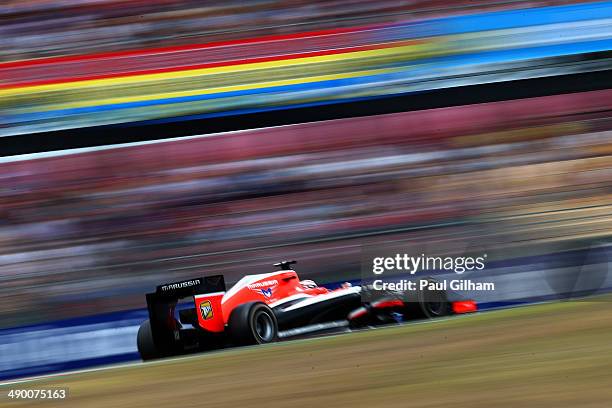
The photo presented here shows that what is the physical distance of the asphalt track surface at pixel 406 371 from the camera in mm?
2012

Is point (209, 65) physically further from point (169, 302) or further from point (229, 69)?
point (169, 302)

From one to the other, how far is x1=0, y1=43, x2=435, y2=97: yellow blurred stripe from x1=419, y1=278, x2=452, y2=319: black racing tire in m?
1.94

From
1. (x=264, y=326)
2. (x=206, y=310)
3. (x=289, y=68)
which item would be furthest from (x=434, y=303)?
(x=289, y=68)

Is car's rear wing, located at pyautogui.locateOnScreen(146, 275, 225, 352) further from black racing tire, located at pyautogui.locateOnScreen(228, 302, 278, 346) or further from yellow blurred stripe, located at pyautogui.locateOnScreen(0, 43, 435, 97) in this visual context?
yellow blurred stripe, located at pyautogui.locateOnScreen(0, 43, 435, 97)

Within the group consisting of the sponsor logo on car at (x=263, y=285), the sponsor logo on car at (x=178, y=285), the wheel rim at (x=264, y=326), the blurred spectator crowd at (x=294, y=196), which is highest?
the blurred spectator crowd at (x=294, y=196)

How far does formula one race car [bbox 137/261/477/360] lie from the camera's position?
3088mm

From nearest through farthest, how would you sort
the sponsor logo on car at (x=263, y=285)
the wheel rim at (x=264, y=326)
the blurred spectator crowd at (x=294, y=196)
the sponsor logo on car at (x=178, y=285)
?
the sponsor logo on car at (x=178, y=285), the wheel rim at (x=264, y=326), the sponsor logo on car at (x=263, y=285), the blurred spectator crowd at (x=294, y=196)

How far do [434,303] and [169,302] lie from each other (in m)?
1.07

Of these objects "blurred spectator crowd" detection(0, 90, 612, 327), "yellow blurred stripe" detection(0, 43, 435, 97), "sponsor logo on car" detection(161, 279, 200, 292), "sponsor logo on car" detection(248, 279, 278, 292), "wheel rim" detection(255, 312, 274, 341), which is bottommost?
"wheel rim" detection(255, 312, 274, 341)

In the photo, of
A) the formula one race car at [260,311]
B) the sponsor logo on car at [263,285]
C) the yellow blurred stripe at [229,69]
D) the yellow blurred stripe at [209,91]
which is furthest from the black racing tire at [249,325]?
the yellow blurred stripe at [229,69]

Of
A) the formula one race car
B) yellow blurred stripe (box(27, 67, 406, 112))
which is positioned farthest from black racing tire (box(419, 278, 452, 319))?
yellow blurred stripe (box(27, 67, 406, 112))

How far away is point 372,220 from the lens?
413cm

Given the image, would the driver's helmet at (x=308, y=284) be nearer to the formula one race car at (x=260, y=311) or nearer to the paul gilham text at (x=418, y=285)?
the formula one race car at (x=260, y=311)

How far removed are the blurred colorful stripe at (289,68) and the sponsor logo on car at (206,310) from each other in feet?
5.75
